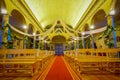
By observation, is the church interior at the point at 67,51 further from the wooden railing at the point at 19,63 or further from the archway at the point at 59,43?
the archway at the point at 59,43

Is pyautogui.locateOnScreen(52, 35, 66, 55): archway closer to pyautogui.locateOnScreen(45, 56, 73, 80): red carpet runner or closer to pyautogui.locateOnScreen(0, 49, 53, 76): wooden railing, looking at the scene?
pyautogui.locateOnScreen(45, 56, 73, 80): red carpet runner

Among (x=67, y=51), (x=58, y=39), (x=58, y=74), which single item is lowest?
(x=58, y=74)

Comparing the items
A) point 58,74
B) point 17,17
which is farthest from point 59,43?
point 58,74

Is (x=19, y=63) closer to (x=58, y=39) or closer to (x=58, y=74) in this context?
(x=58, y=74)

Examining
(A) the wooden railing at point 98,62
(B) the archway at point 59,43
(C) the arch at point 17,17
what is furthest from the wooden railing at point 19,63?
(B) the archway at point 59,43

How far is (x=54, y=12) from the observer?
16062 mm

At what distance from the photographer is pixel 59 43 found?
25.6 metres

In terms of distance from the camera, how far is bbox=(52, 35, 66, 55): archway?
83.7 ft

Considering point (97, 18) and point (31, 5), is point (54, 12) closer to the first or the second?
point (31, 5)

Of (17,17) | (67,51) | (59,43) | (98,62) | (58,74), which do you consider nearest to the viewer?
(58,74)

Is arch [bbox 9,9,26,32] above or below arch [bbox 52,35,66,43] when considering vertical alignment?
above

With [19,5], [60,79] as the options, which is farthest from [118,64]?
[19,5]

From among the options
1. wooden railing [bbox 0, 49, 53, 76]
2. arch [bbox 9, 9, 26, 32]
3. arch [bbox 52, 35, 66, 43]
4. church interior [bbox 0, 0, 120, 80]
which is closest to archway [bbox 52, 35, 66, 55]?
arch [bbox 52, 35, 66, 43]

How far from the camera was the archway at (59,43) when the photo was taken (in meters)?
25.5
